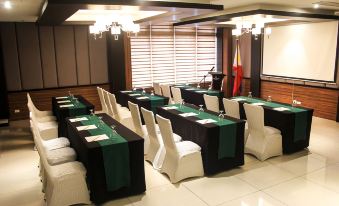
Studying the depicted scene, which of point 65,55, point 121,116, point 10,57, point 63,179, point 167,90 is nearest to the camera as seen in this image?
point 63,179

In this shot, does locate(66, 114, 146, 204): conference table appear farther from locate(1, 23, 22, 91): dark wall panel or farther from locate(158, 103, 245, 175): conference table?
locate(1, 23, 22, 91): dark wall panel

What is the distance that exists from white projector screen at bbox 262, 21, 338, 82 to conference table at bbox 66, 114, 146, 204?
20.9 feet

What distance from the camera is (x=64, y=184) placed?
3588mm

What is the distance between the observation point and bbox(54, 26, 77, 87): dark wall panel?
8672 millimetres

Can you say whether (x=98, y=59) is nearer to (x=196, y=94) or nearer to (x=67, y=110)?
(x=196, y=94)

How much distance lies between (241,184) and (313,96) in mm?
5287

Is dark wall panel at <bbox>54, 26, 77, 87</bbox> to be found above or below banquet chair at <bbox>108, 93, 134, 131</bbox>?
above

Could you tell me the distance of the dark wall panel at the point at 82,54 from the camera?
8.90 meters

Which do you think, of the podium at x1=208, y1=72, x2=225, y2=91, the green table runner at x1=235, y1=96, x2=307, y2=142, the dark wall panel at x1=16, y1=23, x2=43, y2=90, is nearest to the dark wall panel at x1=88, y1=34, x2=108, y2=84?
the dark wall panel at x1=16, y1=23, x2=43, y2=90

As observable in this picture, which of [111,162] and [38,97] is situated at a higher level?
[38,97]

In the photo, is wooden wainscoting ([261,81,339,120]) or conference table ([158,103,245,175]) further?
wooden wainscoting ([261,81,339,120])

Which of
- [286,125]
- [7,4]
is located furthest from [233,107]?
[7,4]

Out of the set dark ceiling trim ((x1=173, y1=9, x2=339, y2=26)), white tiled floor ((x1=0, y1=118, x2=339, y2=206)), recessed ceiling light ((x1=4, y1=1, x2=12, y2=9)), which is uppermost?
recessed ceiling light ((x1=4, y1=1, x2=12, y2=9))

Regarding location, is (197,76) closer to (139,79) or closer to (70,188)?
(139,79)
